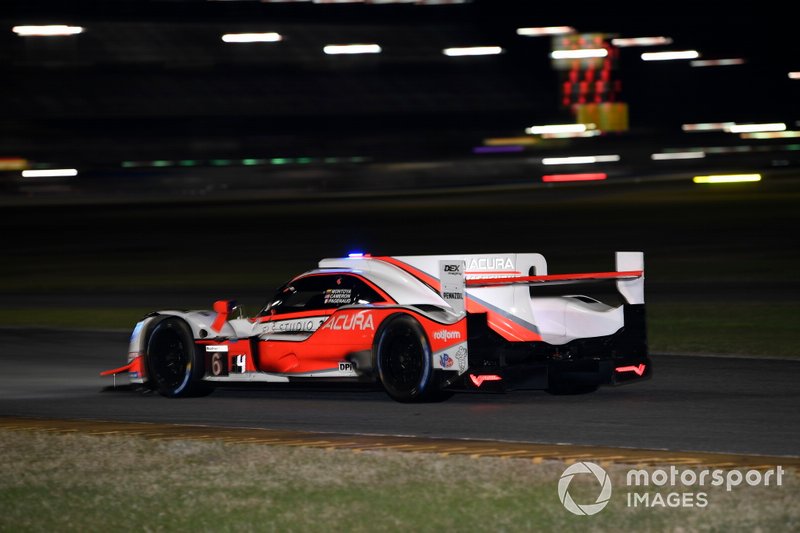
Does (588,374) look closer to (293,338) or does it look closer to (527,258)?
(527,258)

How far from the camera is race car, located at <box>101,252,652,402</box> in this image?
9.86m

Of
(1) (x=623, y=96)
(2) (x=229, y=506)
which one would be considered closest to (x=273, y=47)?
(1) (x=623, y=96)

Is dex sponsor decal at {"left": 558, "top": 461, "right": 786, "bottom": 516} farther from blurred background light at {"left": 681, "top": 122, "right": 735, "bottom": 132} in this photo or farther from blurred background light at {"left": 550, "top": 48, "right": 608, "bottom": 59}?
blurred background light at {"left": 681, "top": 122, "right": 735, "bottom": 132}

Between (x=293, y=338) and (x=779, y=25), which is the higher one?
(x=779, y=25)

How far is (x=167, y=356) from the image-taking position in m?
11.4

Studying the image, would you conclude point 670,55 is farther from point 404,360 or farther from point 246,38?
point 404,360

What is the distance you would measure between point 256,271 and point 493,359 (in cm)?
1921

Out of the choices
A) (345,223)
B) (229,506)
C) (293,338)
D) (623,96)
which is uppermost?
(623,96)

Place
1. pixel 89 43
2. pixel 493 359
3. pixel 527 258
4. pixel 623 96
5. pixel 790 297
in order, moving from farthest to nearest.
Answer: pixel 623 96 → pixel 89 43 → pixel 790 297 → pixel 527 258 → pixel 493 359

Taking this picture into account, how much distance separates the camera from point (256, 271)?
28.6 m

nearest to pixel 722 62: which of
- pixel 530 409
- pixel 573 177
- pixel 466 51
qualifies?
pixel 466 51

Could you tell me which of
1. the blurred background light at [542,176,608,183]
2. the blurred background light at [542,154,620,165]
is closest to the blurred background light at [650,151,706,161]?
the blurred background light at [542,154,620,165]

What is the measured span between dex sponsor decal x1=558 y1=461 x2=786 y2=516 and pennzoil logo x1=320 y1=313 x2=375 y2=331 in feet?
12.4

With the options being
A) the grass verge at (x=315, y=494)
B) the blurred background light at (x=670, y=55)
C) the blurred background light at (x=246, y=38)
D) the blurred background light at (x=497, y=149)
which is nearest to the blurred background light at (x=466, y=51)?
the blurred background light at (x=497, y=149)
